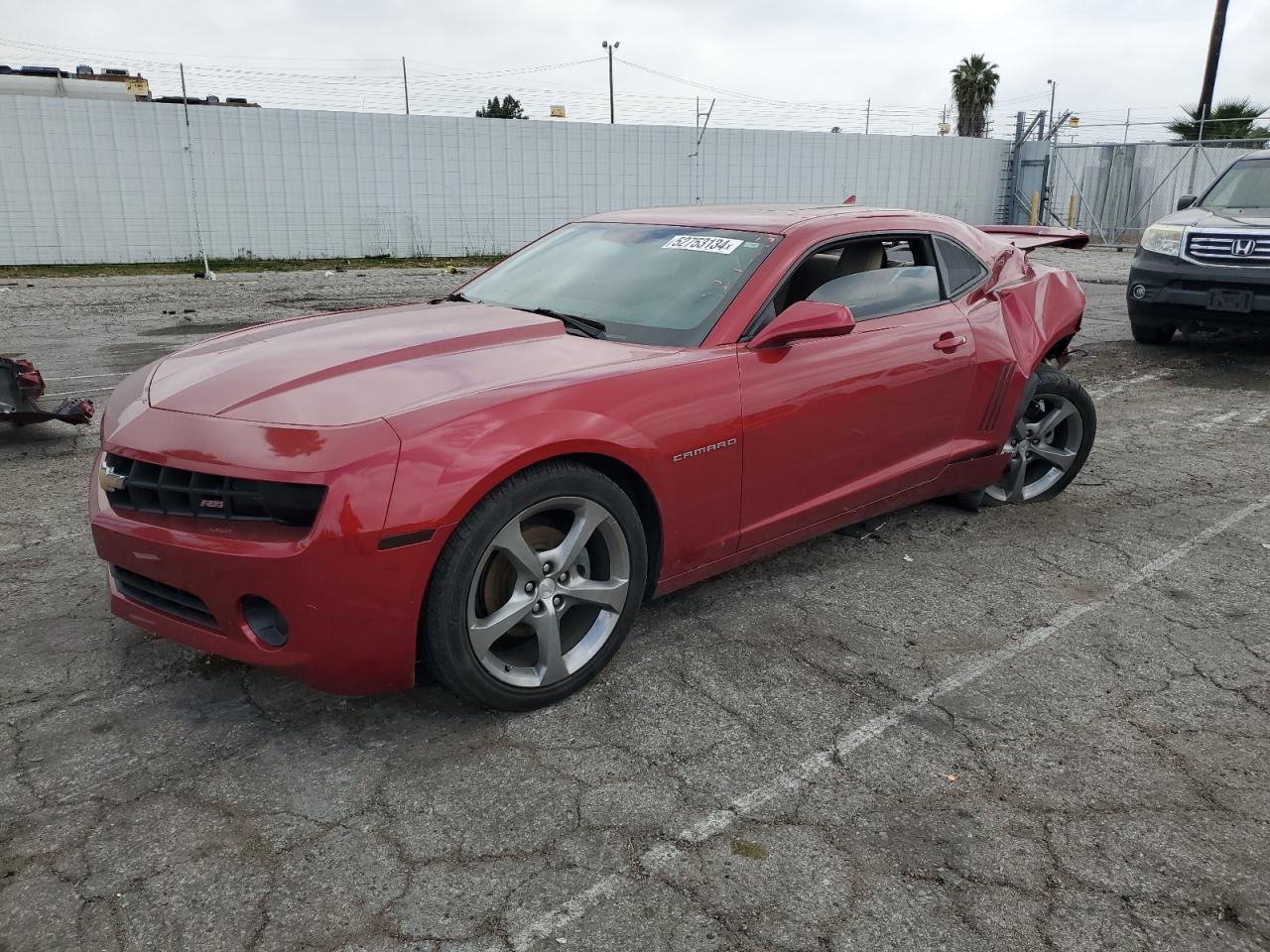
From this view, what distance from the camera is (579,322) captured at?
3.61 meters

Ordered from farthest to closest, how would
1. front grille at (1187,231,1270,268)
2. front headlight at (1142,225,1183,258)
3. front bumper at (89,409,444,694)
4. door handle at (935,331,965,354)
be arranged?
front headlight at (1142,225,1183,258) → front grille at (1187,231,1270,268) → door handle at (935,331,965,354) → front bumper at (89,409,444,694)

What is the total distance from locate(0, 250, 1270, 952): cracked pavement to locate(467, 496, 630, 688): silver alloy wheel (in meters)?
0.19

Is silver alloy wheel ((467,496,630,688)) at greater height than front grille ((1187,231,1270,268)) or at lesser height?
lesser

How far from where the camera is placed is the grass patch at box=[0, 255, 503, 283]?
16.7 meters

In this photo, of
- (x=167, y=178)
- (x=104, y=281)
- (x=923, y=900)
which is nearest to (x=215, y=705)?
(x=923, y=900)

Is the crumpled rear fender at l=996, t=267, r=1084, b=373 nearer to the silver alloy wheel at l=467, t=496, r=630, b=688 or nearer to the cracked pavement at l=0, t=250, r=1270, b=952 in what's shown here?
the cracked pavement at l=0, t=250, r=1270, b=952

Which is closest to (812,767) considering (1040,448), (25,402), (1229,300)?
(1040,448)

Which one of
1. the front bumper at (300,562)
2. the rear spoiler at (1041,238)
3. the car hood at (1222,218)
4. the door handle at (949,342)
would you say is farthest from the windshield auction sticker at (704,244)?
the car hood at (1222,218)

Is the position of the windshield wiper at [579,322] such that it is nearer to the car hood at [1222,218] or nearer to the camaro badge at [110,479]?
the camaro badge at [110,479]

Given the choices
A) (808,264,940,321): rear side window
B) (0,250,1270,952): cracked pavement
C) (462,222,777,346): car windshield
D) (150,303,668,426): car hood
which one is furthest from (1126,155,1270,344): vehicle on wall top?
(150,303,668,426): car hood

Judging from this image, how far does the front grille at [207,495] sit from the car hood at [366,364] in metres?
0.19

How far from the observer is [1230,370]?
8.73 metres

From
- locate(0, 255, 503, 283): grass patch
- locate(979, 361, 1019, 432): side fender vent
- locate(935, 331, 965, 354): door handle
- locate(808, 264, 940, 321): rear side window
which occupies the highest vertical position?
locate(808, 264, 940, 321): rear side window

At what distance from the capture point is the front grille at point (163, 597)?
274 centimetres
